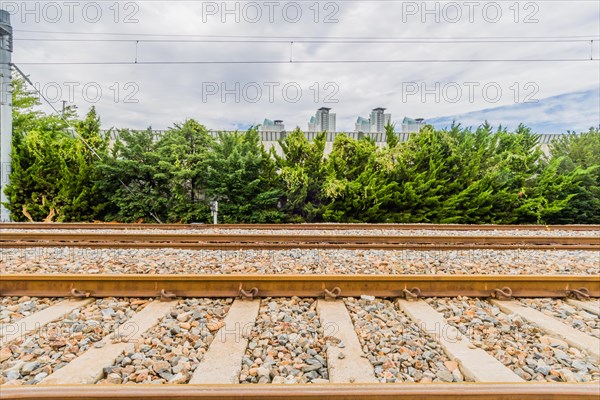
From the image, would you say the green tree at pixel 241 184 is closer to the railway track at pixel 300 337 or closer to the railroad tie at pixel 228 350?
the railway track at pixel 300 337

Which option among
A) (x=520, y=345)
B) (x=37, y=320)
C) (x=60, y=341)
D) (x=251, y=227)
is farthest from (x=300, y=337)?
(x=251, y=227)

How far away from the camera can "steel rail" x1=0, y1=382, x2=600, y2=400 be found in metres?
1.56

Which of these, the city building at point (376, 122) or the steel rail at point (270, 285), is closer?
the steel rail at point (270, 285)

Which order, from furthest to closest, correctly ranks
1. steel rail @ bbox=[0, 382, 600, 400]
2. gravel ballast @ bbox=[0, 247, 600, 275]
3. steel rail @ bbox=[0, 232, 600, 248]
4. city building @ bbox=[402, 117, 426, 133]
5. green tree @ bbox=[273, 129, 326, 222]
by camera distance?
1. city building @ bbox=[402, 117, 426, 133]
2. green tree @ bbox=[273, 129, 326, 222]
3. steel rail @ bbox=[0, 232, 600, 248]
4. gravel ballast @ bbox=[0, 247, 600, 275]
5. steel rail @ bbox=[0, 382, 600, 400]

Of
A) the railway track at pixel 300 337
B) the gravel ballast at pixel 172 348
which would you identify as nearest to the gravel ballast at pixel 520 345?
the railway track at pixel 300 337

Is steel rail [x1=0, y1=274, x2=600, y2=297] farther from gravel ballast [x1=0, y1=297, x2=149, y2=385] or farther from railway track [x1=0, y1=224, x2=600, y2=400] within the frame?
gravel ballast [x1=0, y1=297, x2=149, y2=385]

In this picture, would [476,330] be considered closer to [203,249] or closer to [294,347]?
[294,347]

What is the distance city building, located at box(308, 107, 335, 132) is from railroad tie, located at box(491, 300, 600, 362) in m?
14.9

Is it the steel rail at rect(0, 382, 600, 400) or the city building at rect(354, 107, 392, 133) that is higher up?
the city building at rect(354, 107, 392, 133)

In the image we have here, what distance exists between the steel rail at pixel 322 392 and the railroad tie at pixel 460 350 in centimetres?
26

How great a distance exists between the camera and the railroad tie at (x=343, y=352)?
6.01ft

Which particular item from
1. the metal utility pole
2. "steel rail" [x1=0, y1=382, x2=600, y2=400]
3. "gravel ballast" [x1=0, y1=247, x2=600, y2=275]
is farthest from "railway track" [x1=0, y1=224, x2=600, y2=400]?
the metal utility pole

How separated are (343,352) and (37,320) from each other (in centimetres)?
250

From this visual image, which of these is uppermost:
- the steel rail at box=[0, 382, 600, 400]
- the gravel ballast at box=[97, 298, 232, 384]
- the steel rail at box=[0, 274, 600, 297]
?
the steel rail at box=[0, 274, 600, 297]
